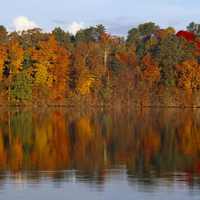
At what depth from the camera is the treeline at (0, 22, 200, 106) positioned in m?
64.4

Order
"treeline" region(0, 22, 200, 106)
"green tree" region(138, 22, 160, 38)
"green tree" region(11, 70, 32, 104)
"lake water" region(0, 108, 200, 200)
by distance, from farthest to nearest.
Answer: "green tree" region(138, 22, 160, 38), "treeline" region(0, 22, 200, 106), "green tree" region(11, 70, 32, 104), "lake water" region(0, 108, 200, 200)

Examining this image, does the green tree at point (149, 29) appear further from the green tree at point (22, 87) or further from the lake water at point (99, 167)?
the lake water at point (99, 167)

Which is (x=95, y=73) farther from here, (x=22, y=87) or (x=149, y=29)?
(x=149, y=29)

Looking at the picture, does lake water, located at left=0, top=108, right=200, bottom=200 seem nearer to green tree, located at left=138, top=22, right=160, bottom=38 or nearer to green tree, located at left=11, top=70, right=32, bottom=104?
green tree, located at left=11, top=70, right=32, bottom=104

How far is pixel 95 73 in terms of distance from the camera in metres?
69.6

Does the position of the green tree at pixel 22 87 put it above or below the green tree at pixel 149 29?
below

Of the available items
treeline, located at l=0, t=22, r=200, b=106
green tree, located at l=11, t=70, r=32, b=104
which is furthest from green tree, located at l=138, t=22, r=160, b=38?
green tree, located at l=11, t=70, r=32, b=104

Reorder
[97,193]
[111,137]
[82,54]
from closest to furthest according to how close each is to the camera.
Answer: [97,193]
[111,137]
[82,54]

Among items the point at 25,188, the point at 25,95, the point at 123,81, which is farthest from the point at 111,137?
the point at 123,81

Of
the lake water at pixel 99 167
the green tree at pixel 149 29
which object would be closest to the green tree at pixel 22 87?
the green tree at pixel 149 29

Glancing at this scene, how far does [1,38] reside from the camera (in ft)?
234

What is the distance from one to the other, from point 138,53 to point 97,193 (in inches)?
2761

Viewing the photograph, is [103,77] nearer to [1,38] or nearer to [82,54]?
[82,54]

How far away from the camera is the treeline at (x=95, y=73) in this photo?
2537 inches
